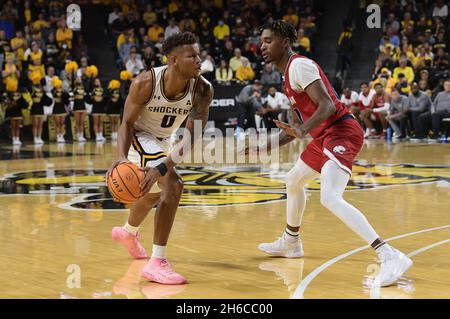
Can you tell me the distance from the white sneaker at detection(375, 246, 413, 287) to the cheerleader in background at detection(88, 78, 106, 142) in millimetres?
15384

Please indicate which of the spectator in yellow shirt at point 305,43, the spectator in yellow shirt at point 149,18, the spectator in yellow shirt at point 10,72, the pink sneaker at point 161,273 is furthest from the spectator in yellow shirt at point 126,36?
the pink sneaker at point 161,273

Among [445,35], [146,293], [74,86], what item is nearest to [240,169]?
[146,293]

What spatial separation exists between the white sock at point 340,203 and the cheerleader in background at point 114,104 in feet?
49.9

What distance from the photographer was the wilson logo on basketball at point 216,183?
9633 mm

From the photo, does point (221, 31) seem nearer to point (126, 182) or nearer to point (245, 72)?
point (245, 72)

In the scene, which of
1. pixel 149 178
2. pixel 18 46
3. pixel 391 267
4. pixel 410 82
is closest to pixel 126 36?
pixel 18 46

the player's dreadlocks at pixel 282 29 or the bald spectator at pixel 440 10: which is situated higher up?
the bald spectator at pixel 440 10

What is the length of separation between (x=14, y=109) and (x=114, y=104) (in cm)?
260

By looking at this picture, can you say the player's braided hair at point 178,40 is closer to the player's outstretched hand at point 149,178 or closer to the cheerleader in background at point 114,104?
the player's outstretched hand at point 149,178

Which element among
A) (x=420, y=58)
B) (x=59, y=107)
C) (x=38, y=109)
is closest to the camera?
(x=38, y=109)

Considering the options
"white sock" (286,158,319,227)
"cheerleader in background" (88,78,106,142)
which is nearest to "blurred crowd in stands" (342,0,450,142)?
"cheerleader in background" (88,78,106,142)

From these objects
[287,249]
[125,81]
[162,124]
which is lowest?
[287,249]

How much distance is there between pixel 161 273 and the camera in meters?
5.63
